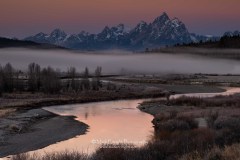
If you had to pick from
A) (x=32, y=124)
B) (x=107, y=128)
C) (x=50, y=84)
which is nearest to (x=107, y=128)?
(x=107, y=128)

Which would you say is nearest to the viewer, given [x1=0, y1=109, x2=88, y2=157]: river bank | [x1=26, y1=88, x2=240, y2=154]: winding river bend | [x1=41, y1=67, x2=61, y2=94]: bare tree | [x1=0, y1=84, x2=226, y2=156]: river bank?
[x1=26, y1=88, x2=240, y2=154]: winding river bend

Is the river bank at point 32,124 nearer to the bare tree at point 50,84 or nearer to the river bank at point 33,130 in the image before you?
the river bank at point 33,130

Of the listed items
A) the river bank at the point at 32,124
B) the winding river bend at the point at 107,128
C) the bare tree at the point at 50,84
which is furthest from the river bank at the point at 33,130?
the bare tree at the point at 50,84

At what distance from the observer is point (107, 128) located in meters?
39.0

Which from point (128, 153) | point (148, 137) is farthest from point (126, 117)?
point (128, 153)

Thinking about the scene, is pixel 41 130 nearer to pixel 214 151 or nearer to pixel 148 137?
pixel 148 137

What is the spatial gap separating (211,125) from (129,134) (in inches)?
235

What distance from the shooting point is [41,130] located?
3922 centimetres

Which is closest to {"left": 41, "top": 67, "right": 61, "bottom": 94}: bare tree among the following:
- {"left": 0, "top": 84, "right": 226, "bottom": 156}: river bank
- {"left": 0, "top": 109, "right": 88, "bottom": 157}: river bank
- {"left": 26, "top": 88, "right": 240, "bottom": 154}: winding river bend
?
{"left": 0, "top": 84, "right": 226, "bottom": 156}: river bank

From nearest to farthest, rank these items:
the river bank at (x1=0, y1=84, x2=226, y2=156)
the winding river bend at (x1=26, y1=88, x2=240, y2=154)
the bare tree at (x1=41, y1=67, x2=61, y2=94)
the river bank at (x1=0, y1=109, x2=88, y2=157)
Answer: the winding river bend at (x1=26, y1=88, x2=240, y2=154) < the river bank at (x1=0, y1=109, x2=88, y2=157) < the river bank at (x1=0, y1=84, x2=226, y2=156) < the bare tree at (x1=41, y1=67, x2=61, y2=94)

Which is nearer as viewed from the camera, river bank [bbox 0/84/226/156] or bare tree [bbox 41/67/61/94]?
river bank [bbox 0/84/226/156]

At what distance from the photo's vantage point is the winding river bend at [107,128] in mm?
30795

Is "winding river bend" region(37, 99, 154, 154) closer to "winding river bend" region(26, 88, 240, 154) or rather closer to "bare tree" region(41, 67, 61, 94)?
"winding river bend" region(26, 88, 240, 154)

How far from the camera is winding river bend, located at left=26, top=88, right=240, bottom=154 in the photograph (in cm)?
3080
